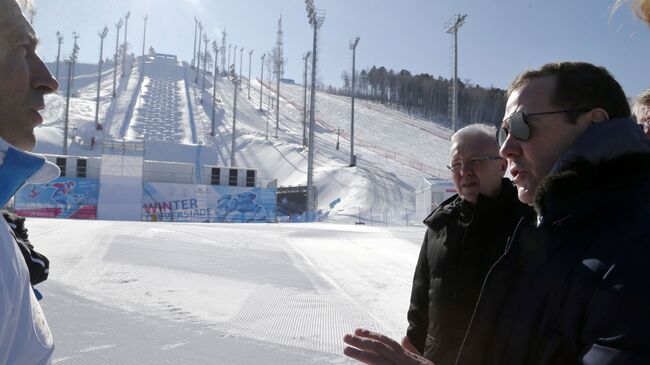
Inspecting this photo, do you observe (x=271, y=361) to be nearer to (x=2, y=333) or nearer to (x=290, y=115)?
(x=2, y=333)

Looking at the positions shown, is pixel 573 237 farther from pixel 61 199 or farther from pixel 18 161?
pixel 61 199

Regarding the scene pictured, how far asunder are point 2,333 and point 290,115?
67517 mm

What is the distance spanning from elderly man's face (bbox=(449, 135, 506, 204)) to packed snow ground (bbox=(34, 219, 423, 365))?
4.63 feet

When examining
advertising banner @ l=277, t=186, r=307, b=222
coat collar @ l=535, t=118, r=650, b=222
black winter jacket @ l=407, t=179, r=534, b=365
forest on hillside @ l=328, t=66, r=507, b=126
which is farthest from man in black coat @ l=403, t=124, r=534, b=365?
forest on hillside @ l=328, t=66, r=507, b=126

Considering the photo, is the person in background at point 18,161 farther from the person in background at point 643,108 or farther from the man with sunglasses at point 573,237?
the person in background at point 643,108

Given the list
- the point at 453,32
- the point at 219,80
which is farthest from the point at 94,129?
the point at 453,32

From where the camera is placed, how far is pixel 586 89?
1.37 m

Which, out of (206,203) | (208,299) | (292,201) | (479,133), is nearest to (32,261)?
(479,133)

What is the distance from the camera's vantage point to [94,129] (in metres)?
54.7

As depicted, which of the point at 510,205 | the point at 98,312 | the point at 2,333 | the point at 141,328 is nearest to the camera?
the point at 2,333

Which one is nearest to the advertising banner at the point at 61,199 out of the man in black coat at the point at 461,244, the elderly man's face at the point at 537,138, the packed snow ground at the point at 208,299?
the packed snow ground at the point at 208,299

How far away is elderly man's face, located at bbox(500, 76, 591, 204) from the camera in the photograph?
1384 mm

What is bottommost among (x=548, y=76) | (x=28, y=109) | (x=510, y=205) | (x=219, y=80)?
(x=510, y=205)

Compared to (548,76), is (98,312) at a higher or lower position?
lower
